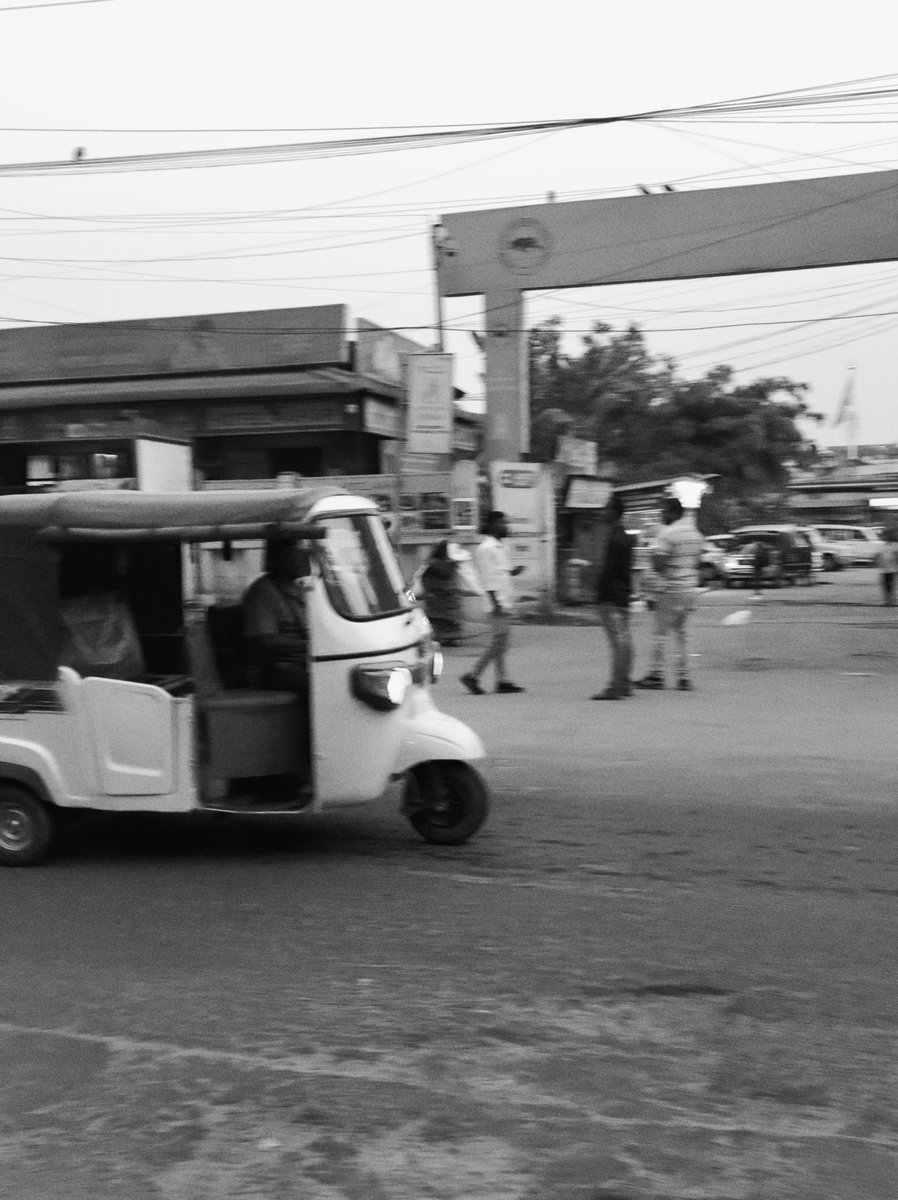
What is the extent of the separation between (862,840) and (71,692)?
14.2 feet

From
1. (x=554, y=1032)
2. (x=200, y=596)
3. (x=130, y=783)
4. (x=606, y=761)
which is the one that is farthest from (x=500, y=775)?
(x=554, y=1032)

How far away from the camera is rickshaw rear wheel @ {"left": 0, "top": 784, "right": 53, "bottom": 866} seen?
23.4 ft

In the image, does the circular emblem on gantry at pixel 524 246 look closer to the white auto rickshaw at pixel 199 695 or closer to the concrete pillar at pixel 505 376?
the concrete pillar at pixel 505 376

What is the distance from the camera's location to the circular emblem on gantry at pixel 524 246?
23953mm

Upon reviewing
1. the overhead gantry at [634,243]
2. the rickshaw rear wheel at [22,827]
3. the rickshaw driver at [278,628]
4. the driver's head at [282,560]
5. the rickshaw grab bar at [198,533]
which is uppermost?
the overhead gantry at [634,243]

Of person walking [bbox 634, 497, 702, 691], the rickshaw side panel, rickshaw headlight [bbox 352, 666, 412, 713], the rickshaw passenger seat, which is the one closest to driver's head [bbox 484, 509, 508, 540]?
person walking [bbox 634, 497, 702, 691]

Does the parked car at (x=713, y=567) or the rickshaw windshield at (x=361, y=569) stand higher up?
the rickshaw windshield at (x=361, y=569)

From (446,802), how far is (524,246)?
18146 mm

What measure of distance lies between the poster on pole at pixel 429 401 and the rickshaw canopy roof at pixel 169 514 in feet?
37.1

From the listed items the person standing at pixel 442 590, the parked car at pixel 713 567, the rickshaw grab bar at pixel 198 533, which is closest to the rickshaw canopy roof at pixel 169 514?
the rickshaw grab bar at pixel 198 533

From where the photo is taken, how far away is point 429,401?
60.5ft

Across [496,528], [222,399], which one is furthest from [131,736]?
[222,399]

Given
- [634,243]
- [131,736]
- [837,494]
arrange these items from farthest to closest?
[837,494], [634,243], [131,736]

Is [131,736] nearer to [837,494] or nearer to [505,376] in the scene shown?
[505,376]
